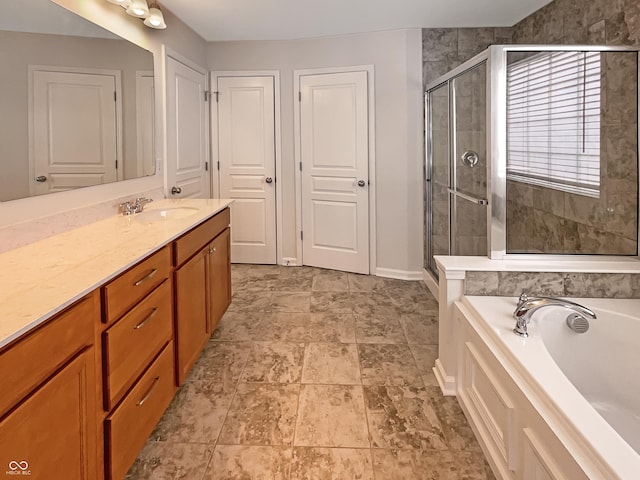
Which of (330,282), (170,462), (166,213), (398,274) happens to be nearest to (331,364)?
(170,462)

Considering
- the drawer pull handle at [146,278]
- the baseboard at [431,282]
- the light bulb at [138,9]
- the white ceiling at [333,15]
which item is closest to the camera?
the drawer pull handle at [146,278]

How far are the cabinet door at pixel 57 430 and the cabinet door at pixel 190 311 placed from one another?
0.86m

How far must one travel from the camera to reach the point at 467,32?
4.27 metres

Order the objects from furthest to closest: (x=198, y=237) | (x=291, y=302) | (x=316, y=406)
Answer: (x=291, y=302), (x=198, y=237), (x=316, y=406)

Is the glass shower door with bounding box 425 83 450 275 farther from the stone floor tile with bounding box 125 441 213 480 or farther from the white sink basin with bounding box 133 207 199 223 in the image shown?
the stone floor tile with bounding box 125 441 213 480

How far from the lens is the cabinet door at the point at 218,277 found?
110 inches

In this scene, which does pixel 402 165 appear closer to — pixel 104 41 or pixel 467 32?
pixel 467 32

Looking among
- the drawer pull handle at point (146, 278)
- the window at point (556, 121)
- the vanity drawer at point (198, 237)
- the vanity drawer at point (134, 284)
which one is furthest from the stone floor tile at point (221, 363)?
the window at point (556, 121)

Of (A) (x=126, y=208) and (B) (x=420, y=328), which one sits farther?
(B) (x=420, y=328)

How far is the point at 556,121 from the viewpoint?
291 centimetres

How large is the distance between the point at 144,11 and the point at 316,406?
2516 millimetres

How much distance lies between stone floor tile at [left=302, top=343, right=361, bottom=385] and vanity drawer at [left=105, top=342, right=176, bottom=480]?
76 centimetres

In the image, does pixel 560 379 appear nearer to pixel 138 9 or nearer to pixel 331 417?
pixel 331 417

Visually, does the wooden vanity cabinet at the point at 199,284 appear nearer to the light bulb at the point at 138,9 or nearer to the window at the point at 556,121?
the light bulb at the point at 138,9
